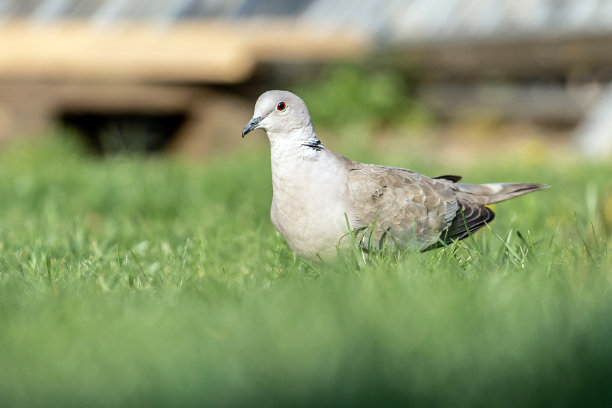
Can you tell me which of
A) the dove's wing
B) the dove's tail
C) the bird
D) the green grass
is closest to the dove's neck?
the bird

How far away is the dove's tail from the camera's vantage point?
3.96 metres

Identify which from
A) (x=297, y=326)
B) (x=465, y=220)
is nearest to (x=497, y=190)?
(x=465, y=220)

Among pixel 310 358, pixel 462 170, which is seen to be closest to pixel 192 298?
pixel 310 358

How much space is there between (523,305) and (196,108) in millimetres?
9315

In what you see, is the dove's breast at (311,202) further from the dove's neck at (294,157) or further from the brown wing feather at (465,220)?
the brown wing feather at (465,220)

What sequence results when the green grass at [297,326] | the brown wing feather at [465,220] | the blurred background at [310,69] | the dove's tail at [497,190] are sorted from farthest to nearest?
1. the blurred background at [310,69]
2. the dove's tail at [497,190]
3. the brown wing feather at [465,220]
4. the green grass at [297,326]

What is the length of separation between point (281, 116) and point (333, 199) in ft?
1.39

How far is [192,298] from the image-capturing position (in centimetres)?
283

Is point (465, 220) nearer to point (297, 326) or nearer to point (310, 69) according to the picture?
point (297, 326)

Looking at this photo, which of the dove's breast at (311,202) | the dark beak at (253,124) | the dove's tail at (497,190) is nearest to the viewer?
the dove's breast at (311,202)

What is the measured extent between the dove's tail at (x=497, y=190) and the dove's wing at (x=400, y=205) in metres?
0.32

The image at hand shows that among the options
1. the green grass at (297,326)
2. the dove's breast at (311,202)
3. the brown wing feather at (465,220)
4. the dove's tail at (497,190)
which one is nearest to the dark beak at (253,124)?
the dove's breast at (311,202)

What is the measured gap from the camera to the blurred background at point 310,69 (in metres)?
Result: 10.7

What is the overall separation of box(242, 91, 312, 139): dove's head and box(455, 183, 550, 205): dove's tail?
991mm
